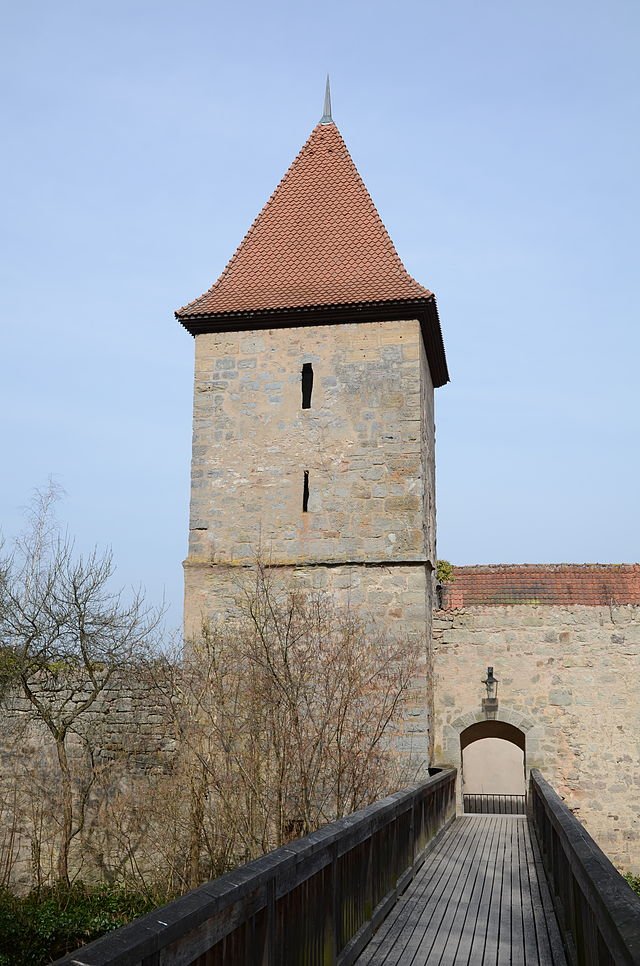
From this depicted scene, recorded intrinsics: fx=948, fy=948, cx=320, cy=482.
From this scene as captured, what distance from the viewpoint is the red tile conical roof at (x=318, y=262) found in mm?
14945

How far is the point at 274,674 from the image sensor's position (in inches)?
467

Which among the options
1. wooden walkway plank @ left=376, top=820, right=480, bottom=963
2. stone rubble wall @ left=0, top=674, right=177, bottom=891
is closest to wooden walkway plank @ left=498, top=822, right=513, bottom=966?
wooden walkway plank @ left=376, top=820, right=480, bottom=963

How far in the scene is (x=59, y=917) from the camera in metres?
11.3

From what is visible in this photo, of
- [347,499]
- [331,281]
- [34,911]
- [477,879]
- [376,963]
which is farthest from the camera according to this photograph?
[331,281]

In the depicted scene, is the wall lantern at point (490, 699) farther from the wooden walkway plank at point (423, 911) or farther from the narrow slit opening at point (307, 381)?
the narrow slit opening at point (307, 381)

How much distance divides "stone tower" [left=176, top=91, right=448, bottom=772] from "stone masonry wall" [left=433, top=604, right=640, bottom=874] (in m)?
1.16

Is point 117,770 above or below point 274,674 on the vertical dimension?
below

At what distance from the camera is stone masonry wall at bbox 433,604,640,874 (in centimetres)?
1411

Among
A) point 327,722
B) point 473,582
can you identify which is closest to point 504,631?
point 473,582

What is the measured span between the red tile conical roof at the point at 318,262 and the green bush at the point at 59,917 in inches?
338

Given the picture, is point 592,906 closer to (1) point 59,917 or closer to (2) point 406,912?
(2) point 406,912

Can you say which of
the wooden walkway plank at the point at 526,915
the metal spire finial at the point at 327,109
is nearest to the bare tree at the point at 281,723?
the wooden walkway plank at the point at 526,915

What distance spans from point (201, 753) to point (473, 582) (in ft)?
19.2

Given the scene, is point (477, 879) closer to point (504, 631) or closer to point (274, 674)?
point (274, 674)
